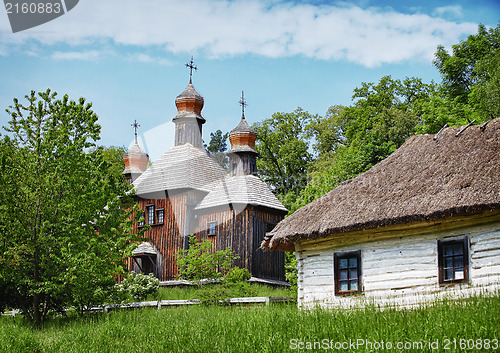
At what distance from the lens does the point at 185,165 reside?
35750 millimetres

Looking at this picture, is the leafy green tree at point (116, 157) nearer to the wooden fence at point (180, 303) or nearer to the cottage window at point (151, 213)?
the cottage window at point (151, 213)

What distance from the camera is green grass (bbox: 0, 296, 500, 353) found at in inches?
456

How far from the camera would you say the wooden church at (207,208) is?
3238cm

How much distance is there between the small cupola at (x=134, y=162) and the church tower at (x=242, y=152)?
13.4 metres

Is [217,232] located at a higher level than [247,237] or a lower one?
higher

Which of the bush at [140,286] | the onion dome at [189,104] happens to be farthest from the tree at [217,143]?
the bush at [140,286]

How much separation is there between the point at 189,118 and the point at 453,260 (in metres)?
24.9

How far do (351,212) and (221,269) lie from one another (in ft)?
47.6

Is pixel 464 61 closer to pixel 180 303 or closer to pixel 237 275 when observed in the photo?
pixel 237 275

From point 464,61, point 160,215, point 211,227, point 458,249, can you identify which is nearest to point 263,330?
point 458,249

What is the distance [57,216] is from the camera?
2070 cm

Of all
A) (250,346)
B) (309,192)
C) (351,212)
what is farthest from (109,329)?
(309,192)
